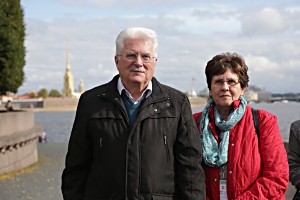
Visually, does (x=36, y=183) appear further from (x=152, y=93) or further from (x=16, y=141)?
(x=152, y=93)

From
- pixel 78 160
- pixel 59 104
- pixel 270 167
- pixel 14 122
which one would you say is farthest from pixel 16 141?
pixel 59 104

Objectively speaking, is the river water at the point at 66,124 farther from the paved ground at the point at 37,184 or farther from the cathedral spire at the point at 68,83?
the cathedral spire at the point at 68,83

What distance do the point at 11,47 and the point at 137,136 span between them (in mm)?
11155

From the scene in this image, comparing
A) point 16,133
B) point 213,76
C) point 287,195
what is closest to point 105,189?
point 213,76

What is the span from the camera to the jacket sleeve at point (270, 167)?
3016 mm

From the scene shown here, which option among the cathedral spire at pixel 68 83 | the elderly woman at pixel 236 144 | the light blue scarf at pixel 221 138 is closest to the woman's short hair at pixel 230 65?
the elderly woman at pixel 236 144

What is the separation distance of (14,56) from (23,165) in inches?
116

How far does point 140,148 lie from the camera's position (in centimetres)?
294

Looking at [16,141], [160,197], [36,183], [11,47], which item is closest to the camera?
[160,197]

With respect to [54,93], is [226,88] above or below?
below

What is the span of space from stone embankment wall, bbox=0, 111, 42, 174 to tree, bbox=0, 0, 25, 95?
1.03m

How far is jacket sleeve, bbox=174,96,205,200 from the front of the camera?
299 centimetres

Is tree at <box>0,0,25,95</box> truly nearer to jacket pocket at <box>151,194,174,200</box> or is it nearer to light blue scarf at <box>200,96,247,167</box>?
light blue scarf at <box>200,96,247,167</box>

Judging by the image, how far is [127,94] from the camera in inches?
121
